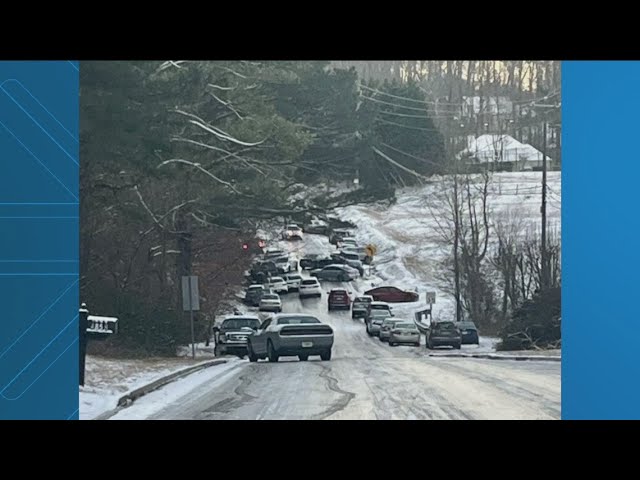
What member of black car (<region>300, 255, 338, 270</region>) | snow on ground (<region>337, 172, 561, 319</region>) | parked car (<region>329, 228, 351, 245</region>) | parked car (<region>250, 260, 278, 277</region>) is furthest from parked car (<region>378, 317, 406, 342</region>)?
parked car (<region>250, 260, 278, 277</region>)

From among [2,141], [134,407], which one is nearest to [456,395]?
[134,407]

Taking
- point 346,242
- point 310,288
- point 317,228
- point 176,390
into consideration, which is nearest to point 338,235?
point 346,242

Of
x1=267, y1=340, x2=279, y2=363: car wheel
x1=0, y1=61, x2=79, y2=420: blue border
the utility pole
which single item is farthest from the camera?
x1=267, y1=340, x2=279, y2=363: car wheel

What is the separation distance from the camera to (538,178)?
10.0 meters

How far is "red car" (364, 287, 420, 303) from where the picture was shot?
33.3 feet

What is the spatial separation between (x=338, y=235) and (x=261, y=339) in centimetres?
119

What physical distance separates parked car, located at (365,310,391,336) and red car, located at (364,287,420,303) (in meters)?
0.12

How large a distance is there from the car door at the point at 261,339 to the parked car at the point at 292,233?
771mm

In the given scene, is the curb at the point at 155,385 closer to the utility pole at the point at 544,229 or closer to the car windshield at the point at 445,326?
the car windshield at the point at 445,326

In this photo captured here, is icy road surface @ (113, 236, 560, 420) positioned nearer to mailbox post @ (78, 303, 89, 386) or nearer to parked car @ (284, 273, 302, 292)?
parked car @ (284, 273, 302, 292)

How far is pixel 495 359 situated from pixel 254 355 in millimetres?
2199

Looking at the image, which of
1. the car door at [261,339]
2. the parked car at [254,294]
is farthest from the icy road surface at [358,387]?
the parked car at [254,294]
